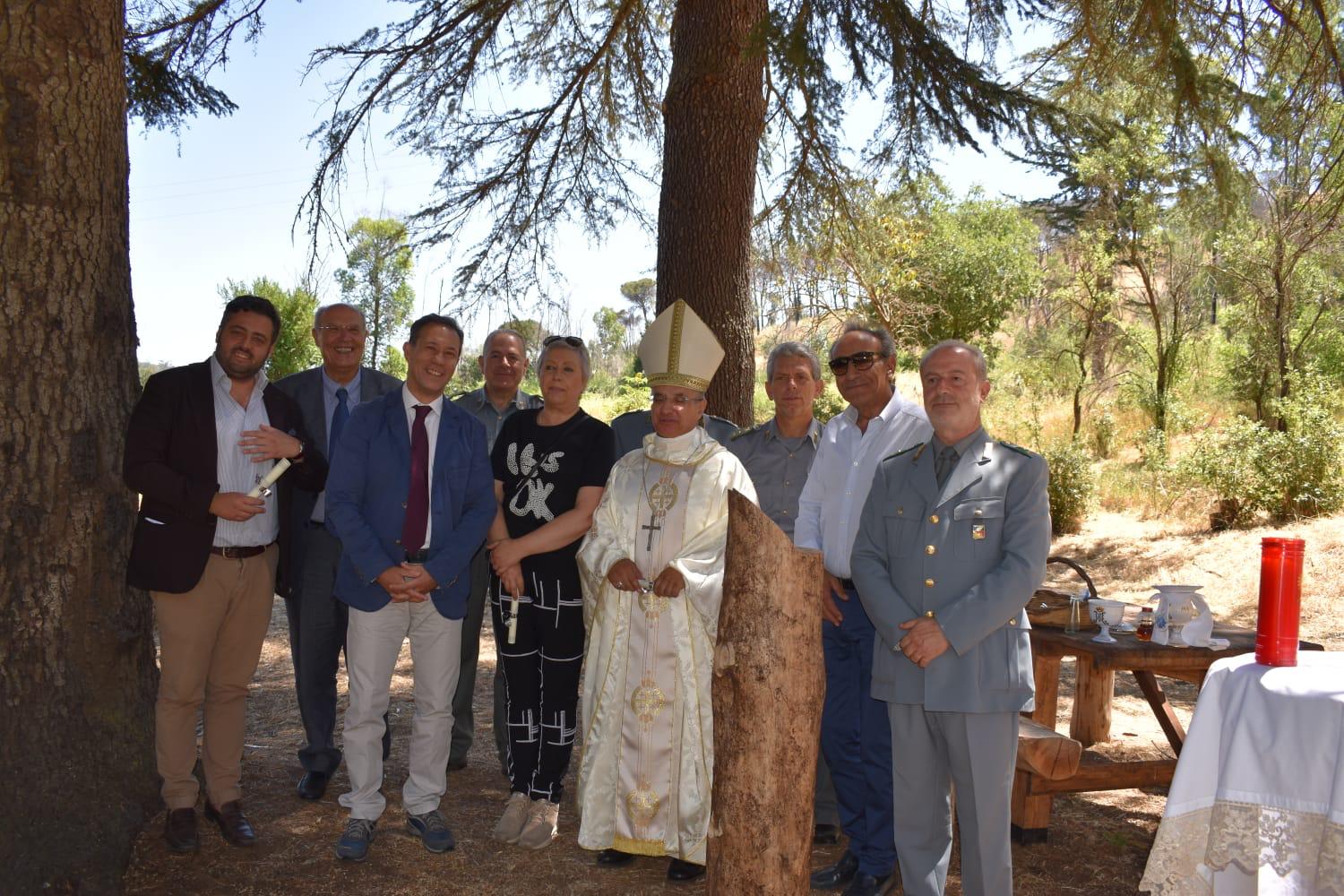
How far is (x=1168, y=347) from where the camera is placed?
748 inches

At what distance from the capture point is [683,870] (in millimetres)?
3980

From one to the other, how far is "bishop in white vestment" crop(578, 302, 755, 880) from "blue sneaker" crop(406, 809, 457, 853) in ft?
1.77

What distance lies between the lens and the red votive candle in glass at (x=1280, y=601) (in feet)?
8.35

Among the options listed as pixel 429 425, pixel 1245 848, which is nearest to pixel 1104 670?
pixel 1245 848

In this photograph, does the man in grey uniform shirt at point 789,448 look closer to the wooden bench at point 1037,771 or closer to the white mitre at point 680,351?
the white mitre at point 680,351

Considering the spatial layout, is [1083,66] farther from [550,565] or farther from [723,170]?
[550,565]

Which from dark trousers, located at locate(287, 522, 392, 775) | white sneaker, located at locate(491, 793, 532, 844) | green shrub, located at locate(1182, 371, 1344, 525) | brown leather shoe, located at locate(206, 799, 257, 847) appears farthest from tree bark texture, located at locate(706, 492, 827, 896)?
green shrub, located at locate(1182, 371, 1344, 525)

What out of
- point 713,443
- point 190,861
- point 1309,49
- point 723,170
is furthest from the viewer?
point 723,170

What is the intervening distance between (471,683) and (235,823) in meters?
1.40

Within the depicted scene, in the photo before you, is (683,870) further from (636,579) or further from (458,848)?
(636,579)

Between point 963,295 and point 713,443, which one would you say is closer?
point 713,443

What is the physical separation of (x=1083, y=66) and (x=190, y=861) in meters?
5.49

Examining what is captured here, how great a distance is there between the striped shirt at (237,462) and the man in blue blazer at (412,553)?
25 cm

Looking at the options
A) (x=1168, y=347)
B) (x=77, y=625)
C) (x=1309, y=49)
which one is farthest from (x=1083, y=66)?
(x=1168, y=347)
